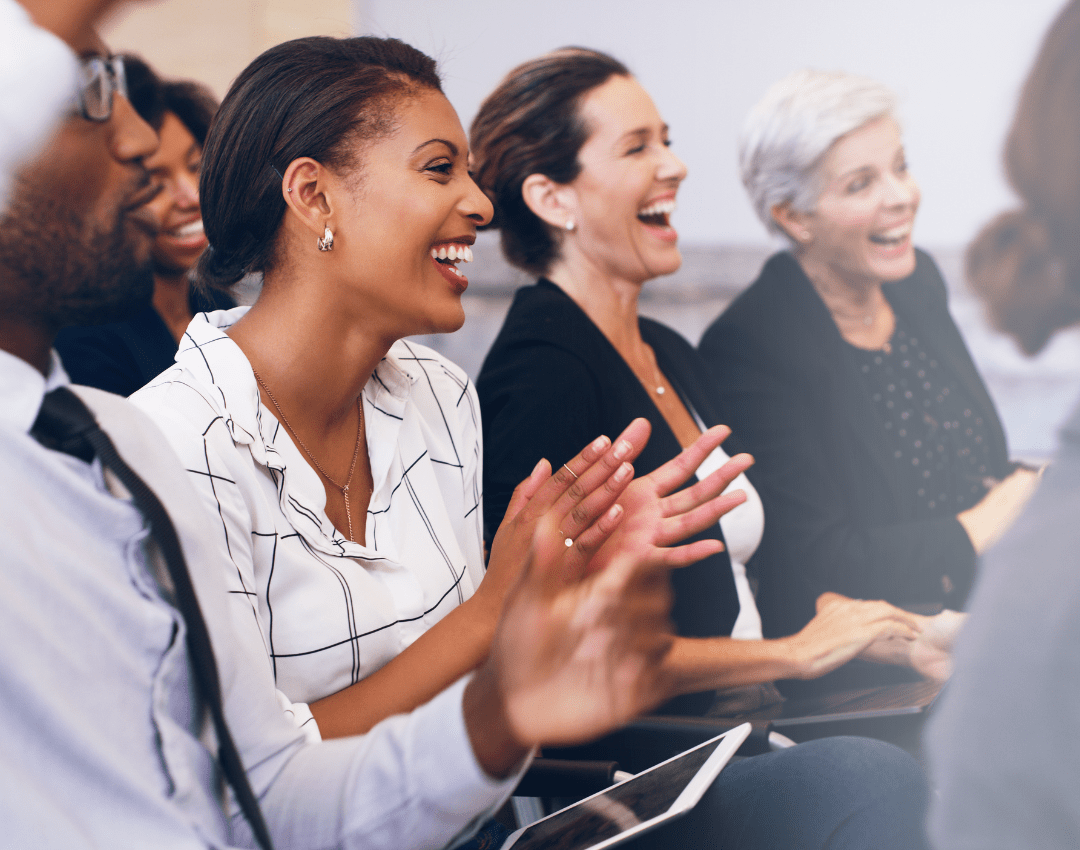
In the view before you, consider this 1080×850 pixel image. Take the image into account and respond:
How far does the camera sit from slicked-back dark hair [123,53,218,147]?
1719 millimetres

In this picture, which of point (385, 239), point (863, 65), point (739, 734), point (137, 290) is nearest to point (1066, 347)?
point (863, 65)

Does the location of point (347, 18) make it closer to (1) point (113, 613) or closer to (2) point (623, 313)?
(2) point (623, 313)

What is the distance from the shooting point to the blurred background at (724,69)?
1.56 metres

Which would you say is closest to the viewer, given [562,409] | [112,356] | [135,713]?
[135,713]

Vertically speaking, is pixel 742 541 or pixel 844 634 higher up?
pixel 742 541

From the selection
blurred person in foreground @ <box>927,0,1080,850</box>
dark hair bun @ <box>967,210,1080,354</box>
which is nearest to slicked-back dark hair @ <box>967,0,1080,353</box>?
dark hair bun @ <box>967,210,1080,354</box>

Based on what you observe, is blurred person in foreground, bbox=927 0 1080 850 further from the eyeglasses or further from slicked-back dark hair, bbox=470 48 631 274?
slicked-back dark hair, bbox=470 48 631 274

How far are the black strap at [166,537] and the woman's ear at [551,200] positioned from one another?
3.46 feet

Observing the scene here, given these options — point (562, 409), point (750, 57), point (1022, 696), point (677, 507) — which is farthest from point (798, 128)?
point (1022, 696)

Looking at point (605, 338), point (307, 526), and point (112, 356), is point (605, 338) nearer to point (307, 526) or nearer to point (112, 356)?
point (307, 526)

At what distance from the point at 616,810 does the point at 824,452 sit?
920 mm

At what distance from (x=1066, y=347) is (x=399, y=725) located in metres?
1.29

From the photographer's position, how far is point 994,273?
1401mm

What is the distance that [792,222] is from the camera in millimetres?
1709
